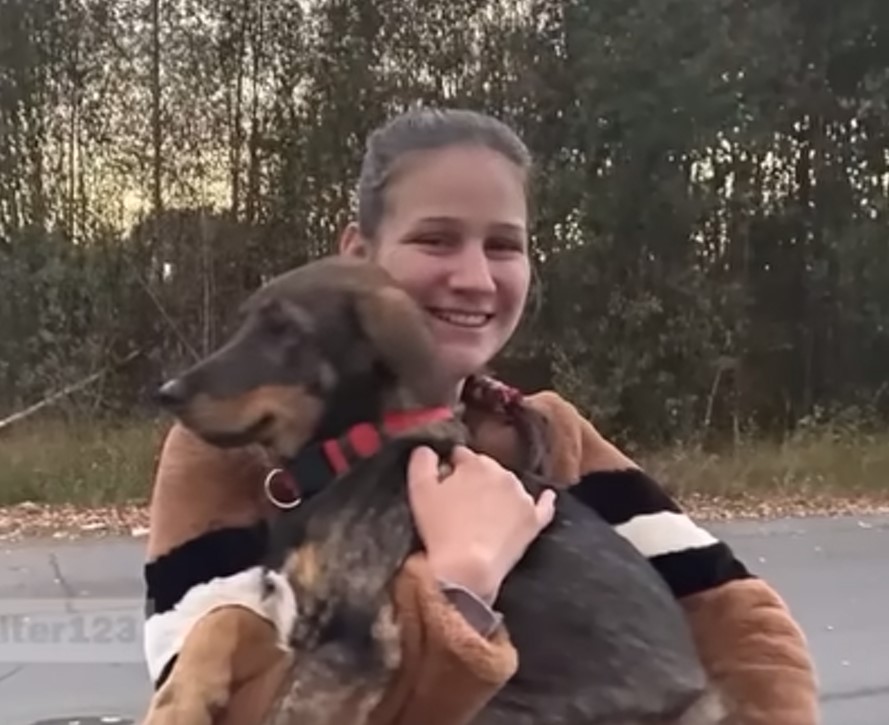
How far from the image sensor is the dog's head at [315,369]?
1853mm

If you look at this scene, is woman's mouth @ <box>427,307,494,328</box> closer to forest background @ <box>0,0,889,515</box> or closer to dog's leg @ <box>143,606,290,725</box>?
dog's leg @ <box>143,606,290,725</box>

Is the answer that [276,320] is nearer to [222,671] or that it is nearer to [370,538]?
[370,538]

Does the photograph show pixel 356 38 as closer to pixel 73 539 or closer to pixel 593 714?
pixel 73 539

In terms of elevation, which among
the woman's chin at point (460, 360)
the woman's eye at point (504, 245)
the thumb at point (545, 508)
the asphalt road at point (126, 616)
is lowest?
the asphalt road at point (126, 616)

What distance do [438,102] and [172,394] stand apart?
11953mm

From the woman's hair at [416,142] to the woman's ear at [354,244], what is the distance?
16 millimetres

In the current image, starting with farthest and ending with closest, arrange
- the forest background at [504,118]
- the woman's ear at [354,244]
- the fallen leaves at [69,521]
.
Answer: the forest background at [504,118] → the fallen leaves at [69,521] → the woman's ear at [354,244]

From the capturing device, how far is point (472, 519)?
68.7 inches

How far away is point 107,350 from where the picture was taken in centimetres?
1392

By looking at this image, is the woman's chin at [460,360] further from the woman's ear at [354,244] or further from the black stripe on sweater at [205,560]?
the black stripe on sweater at [205,560]

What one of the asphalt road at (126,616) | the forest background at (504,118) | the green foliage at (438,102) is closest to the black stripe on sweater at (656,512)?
the asphalt road at (126,616)

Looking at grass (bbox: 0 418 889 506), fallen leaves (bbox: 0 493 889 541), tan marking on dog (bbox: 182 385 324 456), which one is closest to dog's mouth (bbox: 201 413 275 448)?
tan marking on dog (bbox: 182 385 324 456)

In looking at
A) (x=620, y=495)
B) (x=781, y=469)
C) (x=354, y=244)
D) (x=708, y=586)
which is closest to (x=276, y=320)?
(x=354, y=244)

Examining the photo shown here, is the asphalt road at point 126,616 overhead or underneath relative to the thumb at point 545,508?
underneath
